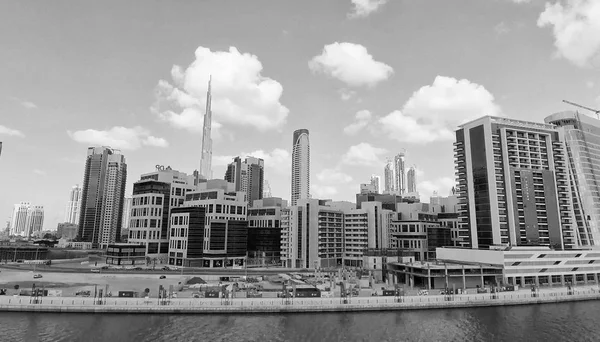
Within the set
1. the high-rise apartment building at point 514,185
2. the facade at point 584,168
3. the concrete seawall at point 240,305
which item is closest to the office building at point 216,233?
the concrete seawall at point 240,305

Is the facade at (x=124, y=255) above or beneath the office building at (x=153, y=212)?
beneath

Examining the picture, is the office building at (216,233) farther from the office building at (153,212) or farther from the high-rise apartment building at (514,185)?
the high-rise apartment building at (514,185)

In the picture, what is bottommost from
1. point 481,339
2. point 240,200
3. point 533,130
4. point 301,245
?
point 481,339

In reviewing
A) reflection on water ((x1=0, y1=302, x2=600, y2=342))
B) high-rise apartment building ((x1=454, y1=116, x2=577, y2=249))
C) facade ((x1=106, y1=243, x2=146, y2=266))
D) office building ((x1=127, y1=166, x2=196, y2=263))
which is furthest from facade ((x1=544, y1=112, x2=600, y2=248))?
facade ((x1=106, y1=243, x2=146, y2=266))

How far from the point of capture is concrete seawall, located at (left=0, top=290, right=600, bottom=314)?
268 feet

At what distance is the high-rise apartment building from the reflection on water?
5561cm

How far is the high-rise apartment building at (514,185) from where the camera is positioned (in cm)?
14125

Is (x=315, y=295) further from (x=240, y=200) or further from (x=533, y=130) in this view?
(x=533, y=130)

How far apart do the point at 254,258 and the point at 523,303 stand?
406 feet

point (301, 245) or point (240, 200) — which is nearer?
point (301, 245)

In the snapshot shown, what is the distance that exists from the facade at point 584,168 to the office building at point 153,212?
6977 inches

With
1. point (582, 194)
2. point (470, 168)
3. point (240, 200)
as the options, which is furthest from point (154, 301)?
point (582, 194)

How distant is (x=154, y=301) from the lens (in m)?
85.0

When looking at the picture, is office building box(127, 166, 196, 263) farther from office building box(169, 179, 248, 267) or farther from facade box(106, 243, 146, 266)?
office building box(169, 179, 248, 267)
